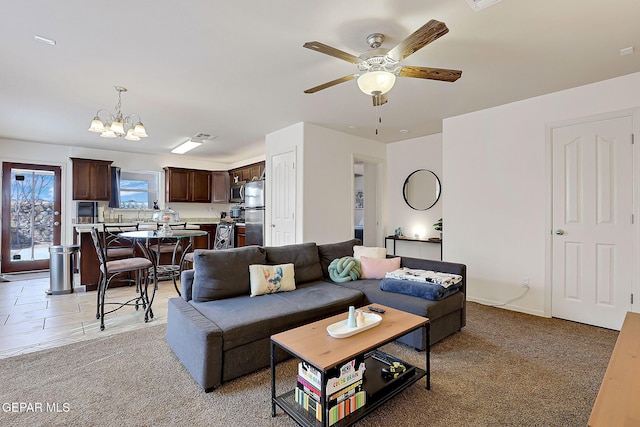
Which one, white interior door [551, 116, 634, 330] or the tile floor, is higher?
white interior door [551, 116, 634, 330]

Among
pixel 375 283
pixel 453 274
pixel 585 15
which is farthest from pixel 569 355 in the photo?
pixel 585 15

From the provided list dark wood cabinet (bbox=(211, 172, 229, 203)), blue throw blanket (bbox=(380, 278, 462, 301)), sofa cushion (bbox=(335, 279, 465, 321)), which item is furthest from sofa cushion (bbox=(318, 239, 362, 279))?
dark wood cabinet (bbox=(211, 172, 229, 203))

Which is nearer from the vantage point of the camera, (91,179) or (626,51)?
(626,51)

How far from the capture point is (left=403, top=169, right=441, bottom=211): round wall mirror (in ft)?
16.9

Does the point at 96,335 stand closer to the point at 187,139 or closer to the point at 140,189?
the point at 187,139

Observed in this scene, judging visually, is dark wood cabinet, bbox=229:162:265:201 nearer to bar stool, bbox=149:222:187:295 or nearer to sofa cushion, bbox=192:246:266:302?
bar stool, bbox=149:222:187:295

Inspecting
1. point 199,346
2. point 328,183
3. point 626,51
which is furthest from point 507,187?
point 199,346

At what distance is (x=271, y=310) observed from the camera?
2402mm

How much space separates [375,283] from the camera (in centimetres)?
325

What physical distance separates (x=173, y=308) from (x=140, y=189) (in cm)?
550

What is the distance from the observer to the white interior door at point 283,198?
4.72 m

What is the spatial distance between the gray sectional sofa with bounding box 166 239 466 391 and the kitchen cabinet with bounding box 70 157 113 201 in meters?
4.75

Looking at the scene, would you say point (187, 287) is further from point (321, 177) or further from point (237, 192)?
point (237, 192)

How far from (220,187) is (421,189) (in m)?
4.82
